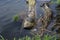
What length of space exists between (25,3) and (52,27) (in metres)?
1.78

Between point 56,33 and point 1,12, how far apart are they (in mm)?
2077

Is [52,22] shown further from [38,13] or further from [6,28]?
[6,28]

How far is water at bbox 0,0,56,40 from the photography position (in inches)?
186

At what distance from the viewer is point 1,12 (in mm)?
5785

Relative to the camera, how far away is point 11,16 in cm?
557

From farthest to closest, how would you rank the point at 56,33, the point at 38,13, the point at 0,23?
the point at 38,13, the point at 0,23, the point at 56,33

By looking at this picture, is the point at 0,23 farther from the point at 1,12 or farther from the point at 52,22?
the point at 52,22

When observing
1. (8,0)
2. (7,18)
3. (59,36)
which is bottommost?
(59,36)

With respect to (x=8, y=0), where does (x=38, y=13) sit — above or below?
below

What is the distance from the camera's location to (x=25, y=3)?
20.3 feet

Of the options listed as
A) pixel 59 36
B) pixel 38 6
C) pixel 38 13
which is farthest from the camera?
pixel 38 6

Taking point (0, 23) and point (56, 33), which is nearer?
point (56, 33)

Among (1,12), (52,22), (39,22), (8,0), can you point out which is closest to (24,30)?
(39,22)

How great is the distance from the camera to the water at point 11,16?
472 cm
